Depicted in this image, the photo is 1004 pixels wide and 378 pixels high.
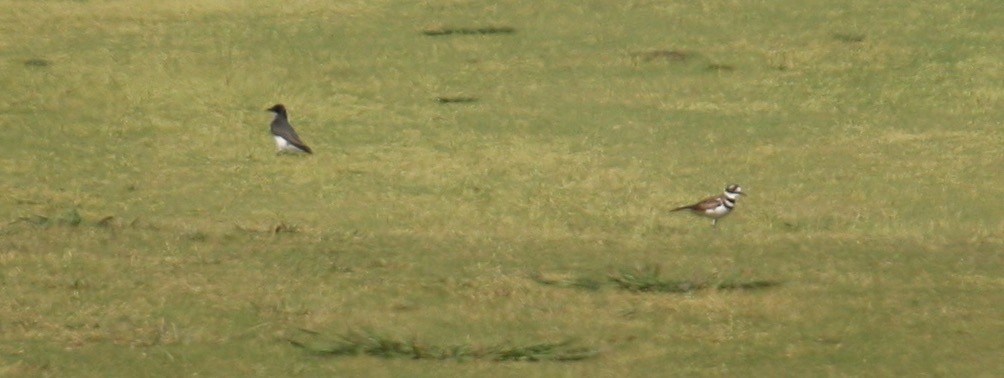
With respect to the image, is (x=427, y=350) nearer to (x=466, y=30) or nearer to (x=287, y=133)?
(x=287, y=133)

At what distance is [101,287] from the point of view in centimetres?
874

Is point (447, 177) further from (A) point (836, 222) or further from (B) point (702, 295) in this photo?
(B) point (702, 295)

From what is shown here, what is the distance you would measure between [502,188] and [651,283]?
3.12m

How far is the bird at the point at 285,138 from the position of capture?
12789 mm

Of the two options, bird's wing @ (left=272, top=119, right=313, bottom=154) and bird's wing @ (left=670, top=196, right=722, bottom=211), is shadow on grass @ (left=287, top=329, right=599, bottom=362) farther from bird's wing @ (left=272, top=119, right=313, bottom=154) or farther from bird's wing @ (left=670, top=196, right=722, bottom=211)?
bird's wing @ (left=272, top=119, right=313, bottom=154)

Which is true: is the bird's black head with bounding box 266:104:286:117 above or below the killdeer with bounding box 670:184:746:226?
above

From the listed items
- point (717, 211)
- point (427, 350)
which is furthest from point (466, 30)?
point (427, 350)

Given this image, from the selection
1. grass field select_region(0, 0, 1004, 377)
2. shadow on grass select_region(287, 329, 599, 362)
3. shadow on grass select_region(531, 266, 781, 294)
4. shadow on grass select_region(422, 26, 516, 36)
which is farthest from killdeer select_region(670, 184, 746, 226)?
shadow on grass select_region(422, 26, 516, 36)

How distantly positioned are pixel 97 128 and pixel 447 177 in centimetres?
306

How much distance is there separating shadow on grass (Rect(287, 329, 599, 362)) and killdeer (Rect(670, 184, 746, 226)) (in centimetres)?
339

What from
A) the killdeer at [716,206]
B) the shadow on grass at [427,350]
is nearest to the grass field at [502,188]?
the shadow on grass at [427,350]

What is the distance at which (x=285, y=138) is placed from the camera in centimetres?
1290

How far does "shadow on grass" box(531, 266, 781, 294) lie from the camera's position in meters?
9.02

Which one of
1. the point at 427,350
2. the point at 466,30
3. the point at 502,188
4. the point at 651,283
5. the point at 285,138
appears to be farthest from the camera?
the point at 466,30
